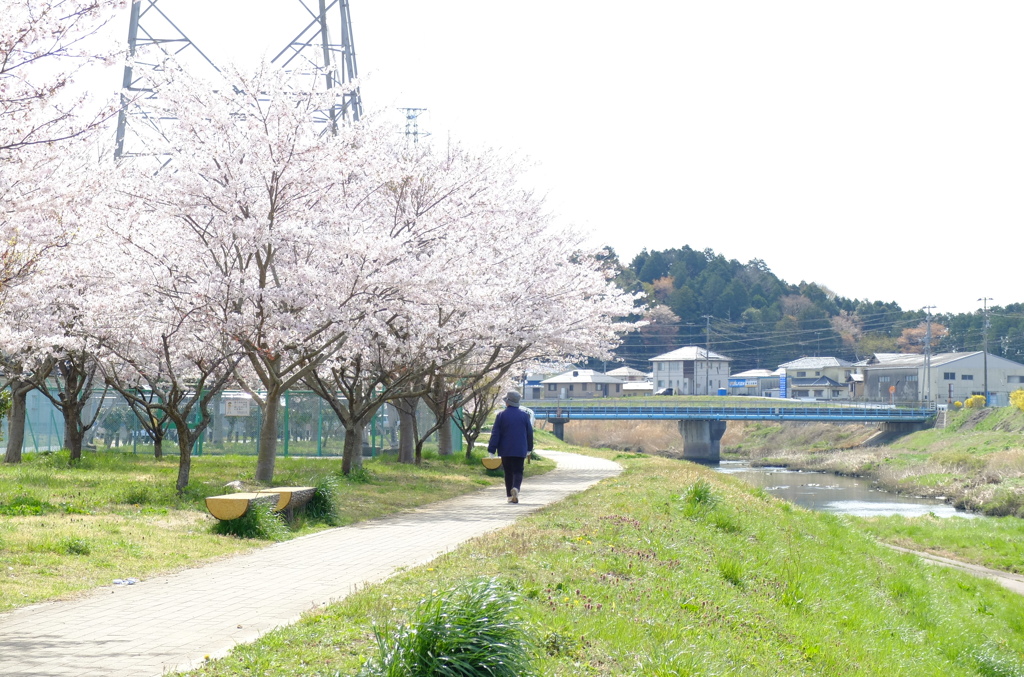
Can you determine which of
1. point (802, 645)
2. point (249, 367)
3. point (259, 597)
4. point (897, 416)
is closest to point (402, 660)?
point (259, 597)

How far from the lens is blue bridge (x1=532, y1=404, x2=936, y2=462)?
66.2m

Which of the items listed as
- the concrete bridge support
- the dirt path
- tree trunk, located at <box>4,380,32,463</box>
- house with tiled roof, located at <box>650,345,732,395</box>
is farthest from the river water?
house with tiled roof, located at <box>650,345,732,395</box>

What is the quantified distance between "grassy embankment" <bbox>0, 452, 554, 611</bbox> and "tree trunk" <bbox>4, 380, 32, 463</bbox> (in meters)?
0.54

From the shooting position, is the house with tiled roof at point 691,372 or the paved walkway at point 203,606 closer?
the paved walkway at point 203,606

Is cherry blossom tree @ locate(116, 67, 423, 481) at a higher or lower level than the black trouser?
higher

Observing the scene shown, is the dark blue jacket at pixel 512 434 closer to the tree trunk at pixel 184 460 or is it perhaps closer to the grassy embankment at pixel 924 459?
the tree trunk at pixel 184 460

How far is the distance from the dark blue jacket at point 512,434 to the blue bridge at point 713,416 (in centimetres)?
5206

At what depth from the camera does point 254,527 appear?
425 inches

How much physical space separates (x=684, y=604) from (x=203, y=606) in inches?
147

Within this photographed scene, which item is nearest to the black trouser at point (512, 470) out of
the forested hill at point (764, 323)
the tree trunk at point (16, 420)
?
the tree trunk at point (16, 420)

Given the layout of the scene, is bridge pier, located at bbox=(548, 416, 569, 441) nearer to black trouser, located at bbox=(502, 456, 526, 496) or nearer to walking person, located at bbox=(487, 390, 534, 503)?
black trouser, located at bbox=(502, 456, 526, 496)

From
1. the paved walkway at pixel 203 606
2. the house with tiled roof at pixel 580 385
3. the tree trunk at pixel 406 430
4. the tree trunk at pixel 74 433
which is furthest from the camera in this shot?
the house with tiled roof at pixel 580 385

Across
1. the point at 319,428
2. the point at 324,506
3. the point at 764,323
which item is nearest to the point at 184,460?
the point at 324,506

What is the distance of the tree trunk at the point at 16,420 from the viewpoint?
812 inches
